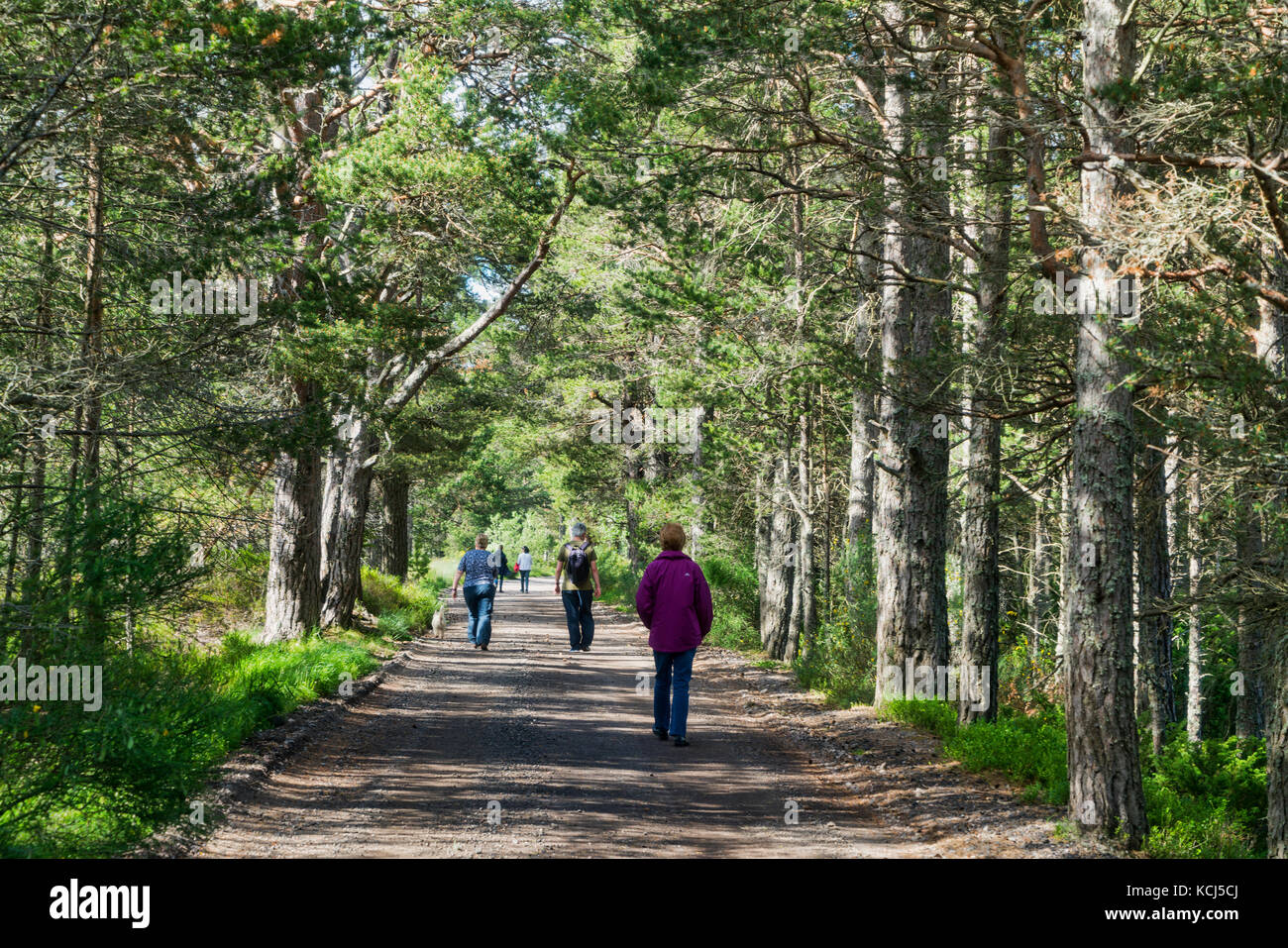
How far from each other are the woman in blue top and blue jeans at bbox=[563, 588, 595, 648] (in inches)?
55.1

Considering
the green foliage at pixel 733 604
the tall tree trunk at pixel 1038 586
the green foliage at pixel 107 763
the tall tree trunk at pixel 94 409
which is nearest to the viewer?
the green foliage at pixel 107 763

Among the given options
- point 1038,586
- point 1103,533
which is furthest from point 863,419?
point 1038,586

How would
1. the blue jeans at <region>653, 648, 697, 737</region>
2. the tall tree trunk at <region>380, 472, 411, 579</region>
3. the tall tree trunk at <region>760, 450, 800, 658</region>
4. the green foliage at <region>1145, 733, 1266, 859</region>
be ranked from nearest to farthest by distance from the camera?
the green foliage at <region>1145, 733, 1266, 859</region>
the blue jeans at <region>653, 648, 697, 737</region>
the tall tree trunk at <region>760, 450, 800, 658</region>
the tall tree trunk at <region>380, 472, 411, 579</region>

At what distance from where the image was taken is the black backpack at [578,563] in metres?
16.7

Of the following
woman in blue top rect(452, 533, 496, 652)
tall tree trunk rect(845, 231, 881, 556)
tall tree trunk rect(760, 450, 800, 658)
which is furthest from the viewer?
tall tree trunk rect(760, 450, 800, 658)

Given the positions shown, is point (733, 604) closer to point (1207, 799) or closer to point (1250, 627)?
point (1207, 799)

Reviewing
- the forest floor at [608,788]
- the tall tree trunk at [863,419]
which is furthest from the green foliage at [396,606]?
the tall tree trunk at [863,419]

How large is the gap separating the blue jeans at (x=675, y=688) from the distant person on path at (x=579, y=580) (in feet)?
17.5

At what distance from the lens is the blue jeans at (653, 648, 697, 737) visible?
10117mm

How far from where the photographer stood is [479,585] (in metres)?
17.2

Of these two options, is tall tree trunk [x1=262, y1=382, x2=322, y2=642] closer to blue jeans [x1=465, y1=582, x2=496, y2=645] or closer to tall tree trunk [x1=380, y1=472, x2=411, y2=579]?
blue jeans [x1=465, y1=582, x2=496, y2=645]

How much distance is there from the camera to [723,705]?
44.7 ft

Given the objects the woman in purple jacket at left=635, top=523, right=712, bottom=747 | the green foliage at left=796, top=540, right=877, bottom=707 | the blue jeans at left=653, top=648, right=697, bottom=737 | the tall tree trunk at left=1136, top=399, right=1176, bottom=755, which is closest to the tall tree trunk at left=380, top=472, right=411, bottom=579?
the green foliage at left=796, top=540, right=877, bottom=707

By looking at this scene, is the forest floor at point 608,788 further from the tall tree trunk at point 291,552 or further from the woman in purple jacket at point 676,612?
the tall tree trunk at point 291,552
